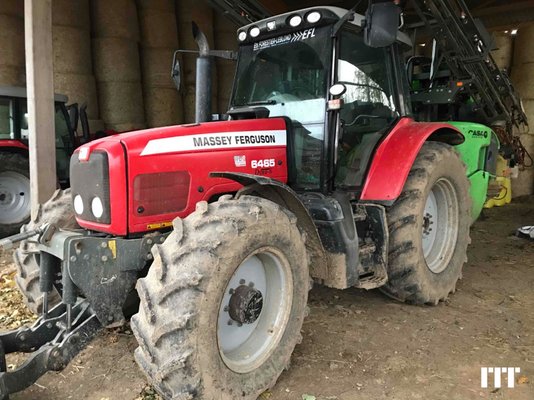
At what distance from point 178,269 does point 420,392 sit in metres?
1.42

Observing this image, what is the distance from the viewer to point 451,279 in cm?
368

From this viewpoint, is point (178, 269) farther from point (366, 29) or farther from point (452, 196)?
point (452, 196)

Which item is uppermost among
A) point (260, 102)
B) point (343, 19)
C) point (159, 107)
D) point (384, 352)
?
point (159, 107)

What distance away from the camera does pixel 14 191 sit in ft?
19.8

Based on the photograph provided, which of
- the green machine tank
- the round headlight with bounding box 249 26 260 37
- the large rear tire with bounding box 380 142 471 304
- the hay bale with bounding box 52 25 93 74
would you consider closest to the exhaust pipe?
the round headlight with bounding box 249 26 260 37

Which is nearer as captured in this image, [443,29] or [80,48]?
[443,29]

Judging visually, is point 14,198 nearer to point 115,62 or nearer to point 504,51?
point 115,62

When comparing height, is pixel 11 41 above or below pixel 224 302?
above

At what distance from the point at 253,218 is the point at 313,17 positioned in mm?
1411

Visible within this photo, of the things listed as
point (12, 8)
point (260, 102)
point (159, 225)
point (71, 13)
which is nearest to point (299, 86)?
point (260, 102)

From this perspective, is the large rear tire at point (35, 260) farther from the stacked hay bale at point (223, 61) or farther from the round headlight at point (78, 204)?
the stacked hay bale at point (223, 61)

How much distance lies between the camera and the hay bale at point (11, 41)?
272 inches

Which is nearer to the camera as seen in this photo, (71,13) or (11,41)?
(11,41)

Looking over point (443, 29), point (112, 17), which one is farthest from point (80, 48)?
point (443, 29)
